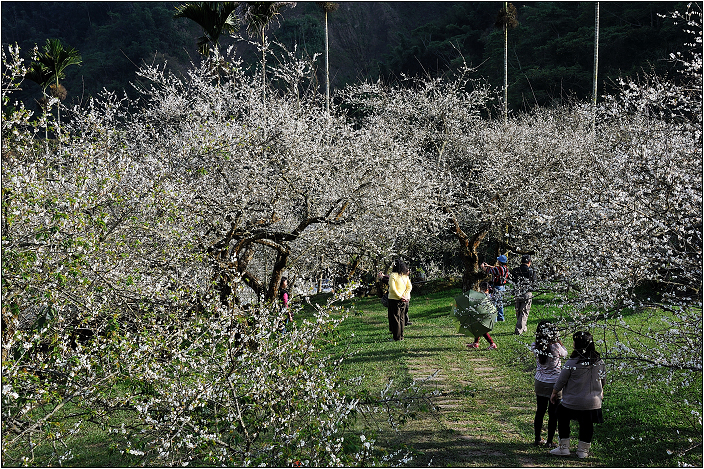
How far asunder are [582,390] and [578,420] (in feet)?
1.11

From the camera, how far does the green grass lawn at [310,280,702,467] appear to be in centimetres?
550

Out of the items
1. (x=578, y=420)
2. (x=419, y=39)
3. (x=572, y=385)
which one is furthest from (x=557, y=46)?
(x=578, y=420)

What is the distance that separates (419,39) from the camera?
44.2 metres

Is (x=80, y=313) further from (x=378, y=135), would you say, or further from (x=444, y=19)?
(x=444, y=19)

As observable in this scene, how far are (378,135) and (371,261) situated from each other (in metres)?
4.21

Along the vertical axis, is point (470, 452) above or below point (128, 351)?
below

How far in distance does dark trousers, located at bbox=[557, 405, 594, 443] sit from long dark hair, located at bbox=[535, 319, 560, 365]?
0.53 meters

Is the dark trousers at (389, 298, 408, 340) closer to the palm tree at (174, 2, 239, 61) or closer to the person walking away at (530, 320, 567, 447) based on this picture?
the person walking away at (530, 320, 567, 447)

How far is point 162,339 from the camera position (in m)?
5.08

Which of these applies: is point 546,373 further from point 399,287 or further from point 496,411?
point 399,287

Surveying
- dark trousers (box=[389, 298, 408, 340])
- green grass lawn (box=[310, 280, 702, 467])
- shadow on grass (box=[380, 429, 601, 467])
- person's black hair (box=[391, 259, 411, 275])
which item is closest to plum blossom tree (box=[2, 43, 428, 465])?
green grass lawn (box=[310, 280, 702, 467])

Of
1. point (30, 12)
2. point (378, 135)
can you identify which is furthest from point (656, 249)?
point (30, 12)

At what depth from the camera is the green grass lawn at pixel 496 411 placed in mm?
5496

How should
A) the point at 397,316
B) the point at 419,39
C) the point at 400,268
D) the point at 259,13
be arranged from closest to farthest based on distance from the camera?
the point at 400,268 → the point at 397,316 → the point at 259,13 → the point at 419,39
